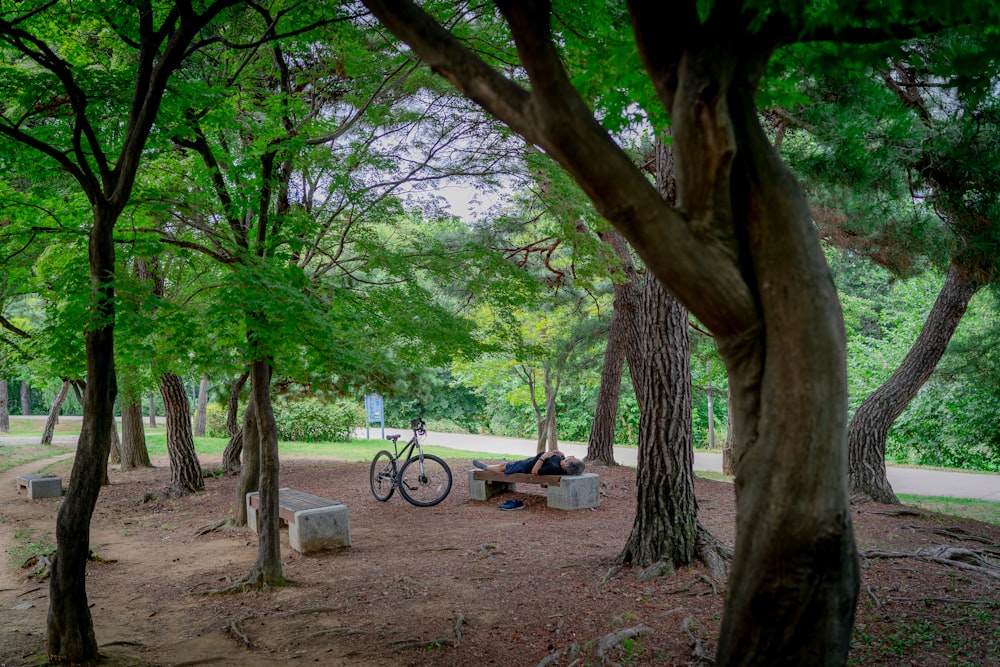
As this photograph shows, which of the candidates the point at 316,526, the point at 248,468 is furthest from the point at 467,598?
the point at 248,468

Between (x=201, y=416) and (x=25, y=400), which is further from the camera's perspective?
(x=25, y=400)

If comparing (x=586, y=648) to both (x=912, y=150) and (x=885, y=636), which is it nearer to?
(x=885, y=636)

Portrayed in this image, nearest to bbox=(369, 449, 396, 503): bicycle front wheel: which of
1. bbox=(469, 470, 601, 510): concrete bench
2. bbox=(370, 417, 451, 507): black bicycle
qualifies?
bbox=(370, 417, 451, 507): black bicycle

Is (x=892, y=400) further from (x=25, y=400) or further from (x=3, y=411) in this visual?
(x=25, y=400)

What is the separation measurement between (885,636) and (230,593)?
4.99 m

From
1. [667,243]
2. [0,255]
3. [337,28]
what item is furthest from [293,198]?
[667,243]

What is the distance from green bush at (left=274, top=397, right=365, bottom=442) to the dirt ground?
46.0 ft

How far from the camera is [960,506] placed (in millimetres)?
11820

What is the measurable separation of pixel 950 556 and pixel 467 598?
4143mm

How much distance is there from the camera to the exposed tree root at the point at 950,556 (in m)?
5.90

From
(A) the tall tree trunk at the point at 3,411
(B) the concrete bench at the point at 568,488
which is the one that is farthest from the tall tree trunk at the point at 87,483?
(A) the tall tree trunk at the point at 3,411

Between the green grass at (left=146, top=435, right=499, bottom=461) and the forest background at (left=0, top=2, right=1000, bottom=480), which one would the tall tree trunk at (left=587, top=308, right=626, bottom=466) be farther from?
the green grass at (left=146, top=435, right=499, bottom=461)

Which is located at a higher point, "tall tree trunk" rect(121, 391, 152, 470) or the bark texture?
the bark texture

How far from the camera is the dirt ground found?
4449mm
